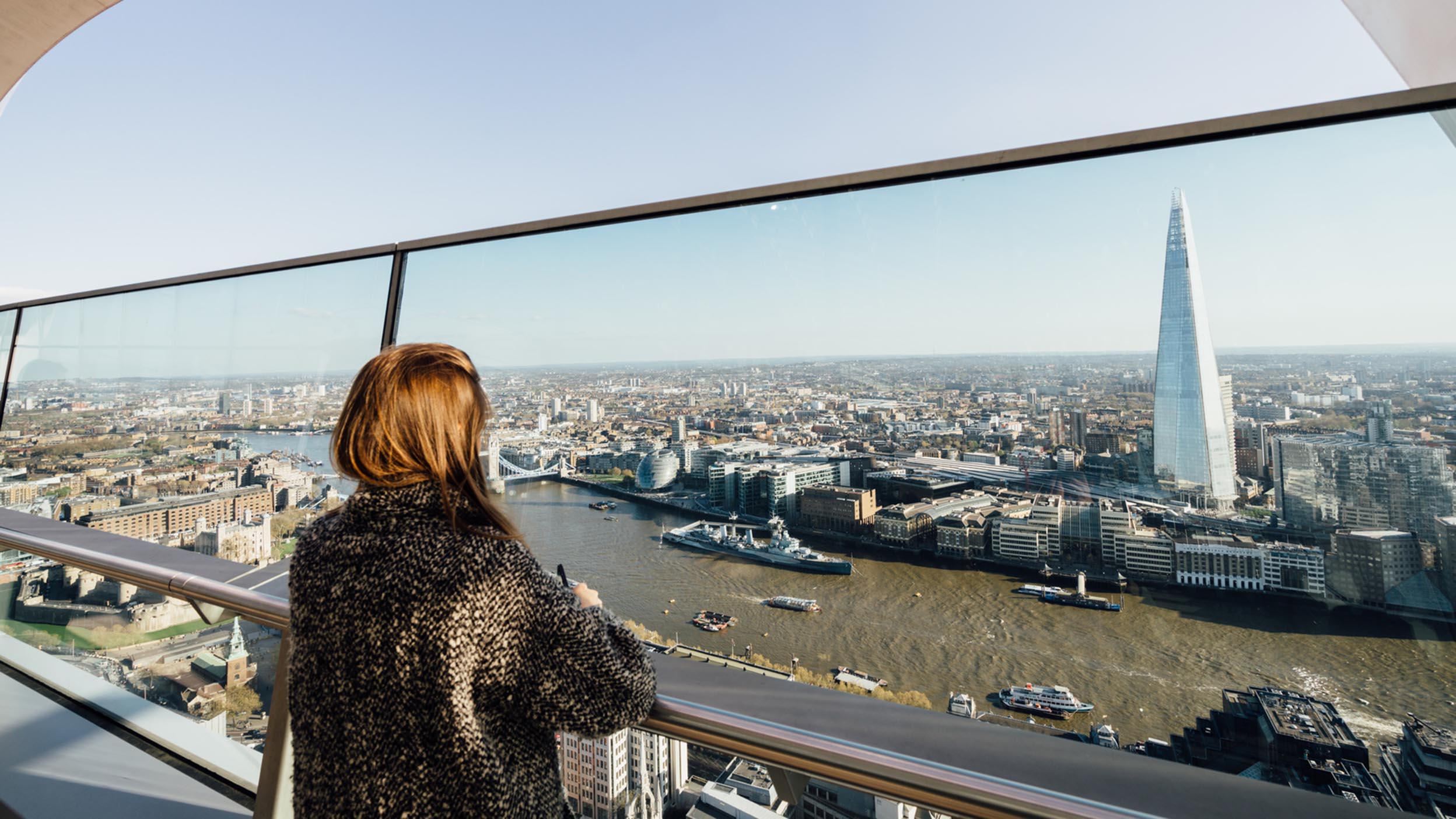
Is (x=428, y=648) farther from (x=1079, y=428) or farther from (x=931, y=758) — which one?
(x=1079, y=428)

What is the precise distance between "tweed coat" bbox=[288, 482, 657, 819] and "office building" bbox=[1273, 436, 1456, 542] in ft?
3.98

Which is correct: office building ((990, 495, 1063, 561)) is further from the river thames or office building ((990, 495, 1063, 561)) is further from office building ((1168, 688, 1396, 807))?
office building ((1168, 688, 1396, 807))

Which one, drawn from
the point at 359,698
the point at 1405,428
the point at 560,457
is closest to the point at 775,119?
the point at 560,457

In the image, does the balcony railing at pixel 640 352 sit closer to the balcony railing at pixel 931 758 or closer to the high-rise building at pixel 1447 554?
the balcony railing at pixel 931 758

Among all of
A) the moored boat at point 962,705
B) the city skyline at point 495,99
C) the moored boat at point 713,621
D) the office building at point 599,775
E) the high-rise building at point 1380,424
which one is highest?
the city skyline at point 495,99

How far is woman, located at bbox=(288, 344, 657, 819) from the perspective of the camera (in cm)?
67

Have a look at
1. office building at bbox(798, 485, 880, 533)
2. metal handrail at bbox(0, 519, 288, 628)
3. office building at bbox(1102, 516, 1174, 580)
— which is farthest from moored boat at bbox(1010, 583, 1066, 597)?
metal handrail at bbox(0, 519, 288, 628)

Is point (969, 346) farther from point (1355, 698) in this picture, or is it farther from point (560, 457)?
point (560, 457)

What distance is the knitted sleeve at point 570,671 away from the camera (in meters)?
0.71

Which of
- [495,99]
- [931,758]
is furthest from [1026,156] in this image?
[495,99]

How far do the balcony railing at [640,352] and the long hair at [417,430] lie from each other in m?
0.30

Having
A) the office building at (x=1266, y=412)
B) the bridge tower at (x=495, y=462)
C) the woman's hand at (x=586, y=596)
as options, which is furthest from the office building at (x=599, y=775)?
the office building at (x=1266, y=412)

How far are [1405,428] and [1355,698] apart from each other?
18.6 inches

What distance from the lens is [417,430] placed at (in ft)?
2.60
